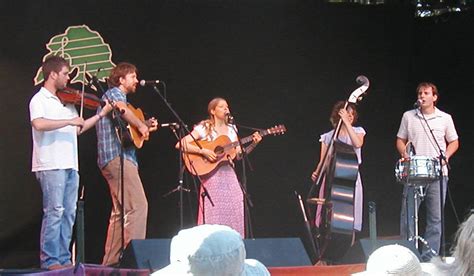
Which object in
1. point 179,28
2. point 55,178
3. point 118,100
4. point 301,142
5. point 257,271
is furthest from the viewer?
point 301,142

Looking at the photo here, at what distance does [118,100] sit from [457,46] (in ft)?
14.9

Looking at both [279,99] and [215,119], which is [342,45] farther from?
[215,119]

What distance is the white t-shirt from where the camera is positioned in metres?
7.19

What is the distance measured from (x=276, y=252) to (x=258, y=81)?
147 inches

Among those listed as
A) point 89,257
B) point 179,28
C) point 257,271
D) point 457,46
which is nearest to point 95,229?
point 89,257

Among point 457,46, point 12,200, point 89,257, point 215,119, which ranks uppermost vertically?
point 457,46

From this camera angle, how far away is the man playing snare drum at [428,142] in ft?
29.6

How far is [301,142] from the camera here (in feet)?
33.9

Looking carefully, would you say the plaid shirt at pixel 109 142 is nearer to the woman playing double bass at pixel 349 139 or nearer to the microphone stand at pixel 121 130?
the microphone stand at pixel 121 130

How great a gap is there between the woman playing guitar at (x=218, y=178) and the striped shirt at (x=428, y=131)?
1.63 metres

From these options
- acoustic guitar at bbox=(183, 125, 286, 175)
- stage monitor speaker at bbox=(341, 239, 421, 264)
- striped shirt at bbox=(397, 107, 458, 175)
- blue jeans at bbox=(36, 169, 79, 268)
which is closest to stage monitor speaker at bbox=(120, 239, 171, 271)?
blue jeans at bbox=(36, 169, 79, 268)

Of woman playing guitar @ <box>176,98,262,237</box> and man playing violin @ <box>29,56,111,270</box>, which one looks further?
woman playing guitar @ <box>176,98,262,237</box>

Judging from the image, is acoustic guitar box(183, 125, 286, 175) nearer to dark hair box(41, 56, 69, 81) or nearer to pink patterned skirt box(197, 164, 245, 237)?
pink patterned skirt box(197, 164, 245, 237)

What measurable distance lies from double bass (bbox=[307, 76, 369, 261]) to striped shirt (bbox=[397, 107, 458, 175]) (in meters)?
0.61
